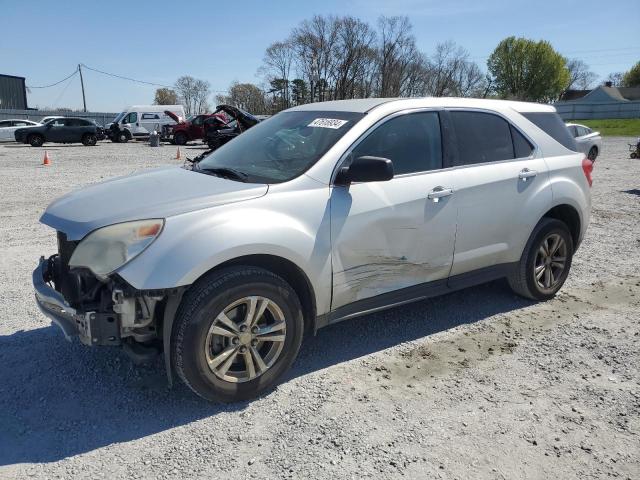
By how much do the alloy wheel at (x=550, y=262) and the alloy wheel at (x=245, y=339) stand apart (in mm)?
2679

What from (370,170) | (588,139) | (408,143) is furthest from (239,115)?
(370,170)

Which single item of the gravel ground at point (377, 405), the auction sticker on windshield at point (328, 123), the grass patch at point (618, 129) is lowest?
the gravel ground at point (377, 405)

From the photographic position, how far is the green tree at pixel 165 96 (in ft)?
285

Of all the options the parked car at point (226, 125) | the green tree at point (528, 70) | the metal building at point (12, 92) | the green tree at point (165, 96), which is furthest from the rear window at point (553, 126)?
the green tree at point (528, 70)

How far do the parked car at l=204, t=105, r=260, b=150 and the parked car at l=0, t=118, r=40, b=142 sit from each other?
10.2 m

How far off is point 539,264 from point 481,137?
1340 millimetres

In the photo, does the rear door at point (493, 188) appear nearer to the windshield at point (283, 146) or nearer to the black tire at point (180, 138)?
the windshield at point (283, 146)

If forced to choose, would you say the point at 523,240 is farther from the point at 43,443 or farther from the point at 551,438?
the point at 43,443

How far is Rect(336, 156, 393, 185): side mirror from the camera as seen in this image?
3.25 m

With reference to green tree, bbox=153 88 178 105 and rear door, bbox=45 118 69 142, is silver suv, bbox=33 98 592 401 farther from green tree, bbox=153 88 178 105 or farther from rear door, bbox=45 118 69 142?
→ green tree, bbox=153 88 178 105

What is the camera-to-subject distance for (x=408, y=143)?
3.82 meters

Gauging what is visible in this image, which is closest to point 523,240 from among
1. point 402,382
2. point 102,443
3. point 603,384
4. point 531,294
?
point 531,294

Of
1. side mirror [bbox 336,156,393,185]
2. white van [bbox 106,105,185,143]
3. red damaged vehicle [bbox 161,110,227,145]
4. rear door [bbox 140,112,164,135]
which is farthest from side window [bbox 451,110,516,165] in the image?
rear door [bbox 140,112,164,135]

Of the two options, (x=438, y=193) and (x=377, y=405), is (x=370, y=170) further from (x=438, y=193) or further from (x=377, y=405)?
(x=377, y=405)
